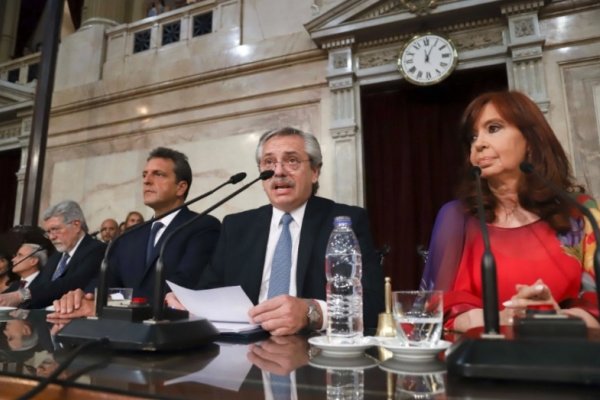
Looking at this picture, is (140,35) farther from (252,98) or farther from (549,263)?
(549,263)

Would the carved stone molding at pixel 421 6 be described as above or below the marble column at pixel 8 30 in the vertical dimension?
below

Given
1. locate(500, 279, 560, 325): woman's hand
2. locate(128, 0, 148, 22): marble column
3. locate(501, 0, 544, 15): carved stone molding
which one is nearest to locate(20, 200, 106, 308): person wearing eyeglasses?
locate(500, 279, 560, 325): woman's hand

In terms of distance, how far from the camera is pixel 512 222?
57.0 inches

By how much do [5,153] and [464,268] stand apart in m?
7.04

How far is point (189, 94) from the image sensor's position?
527 cm

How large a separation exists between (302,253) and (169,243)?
0.65m

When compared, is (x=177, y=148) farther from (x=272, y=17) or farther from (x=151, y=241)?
(x=151, y=241)

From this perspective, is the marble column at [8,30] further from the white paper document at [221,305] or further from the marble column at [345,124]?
the white paper document at [221,305]

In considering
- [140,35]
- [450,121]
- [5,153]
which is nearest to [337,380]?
[450,121]

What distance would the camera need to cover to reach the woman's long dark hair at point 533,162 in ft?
→ 4.62

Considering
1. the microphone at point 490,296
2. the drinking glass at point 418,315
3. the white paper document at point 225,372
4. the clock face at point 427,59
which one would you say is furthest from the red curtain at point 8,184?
the microphone at point 490,296

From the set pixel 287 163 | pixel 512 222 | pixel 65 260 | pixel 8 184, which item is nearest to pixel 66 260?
pixel 65 260

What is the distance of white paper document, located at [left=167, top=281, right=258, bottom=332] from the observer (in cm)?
116

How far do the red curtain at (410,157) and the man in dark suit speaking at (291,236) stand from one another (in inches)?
104
